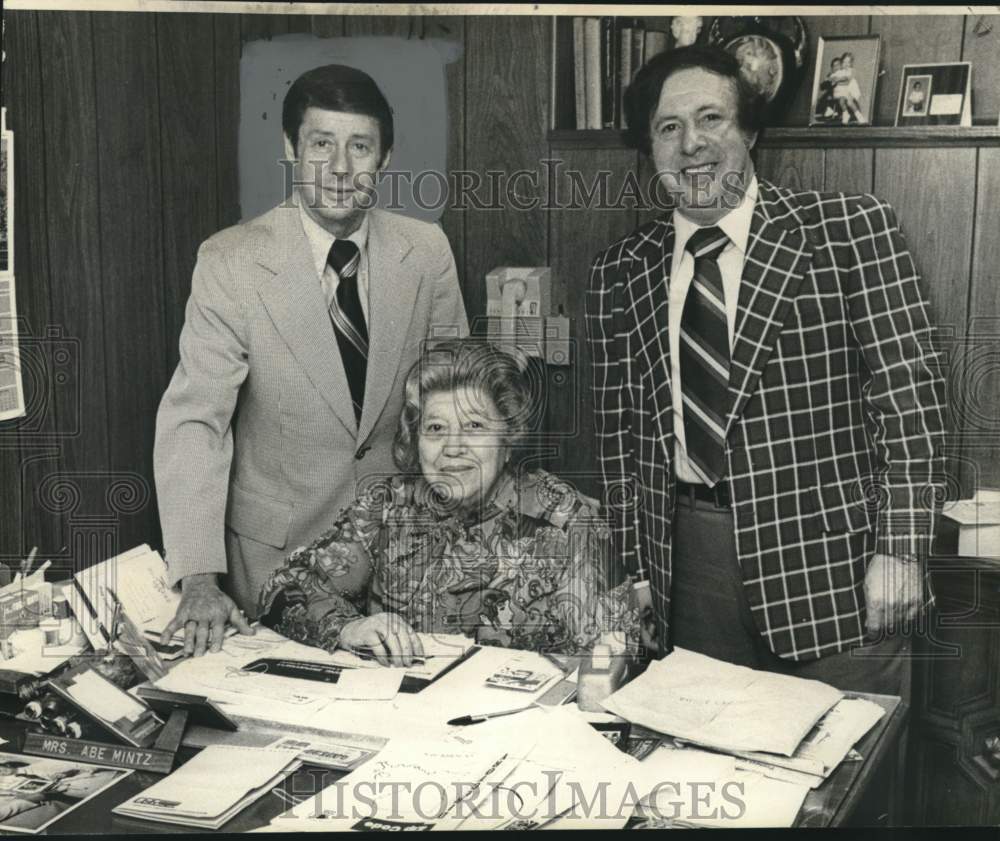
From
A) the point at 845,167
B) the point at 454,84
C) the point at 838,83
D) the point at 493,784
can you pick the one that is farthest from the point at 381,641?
the point at 838,83

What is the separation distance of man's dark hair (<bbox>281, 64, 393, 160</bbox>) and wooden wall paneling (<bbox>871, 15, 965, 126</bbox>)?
1.08 metres

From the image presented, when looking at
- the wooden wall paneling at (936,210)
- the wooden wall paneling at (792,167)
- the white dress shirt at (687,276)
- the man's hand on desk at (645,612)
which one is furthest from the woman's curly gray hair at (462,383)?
the wooden wall paneling at (936,210)

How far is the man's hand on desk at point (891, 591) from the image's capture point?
2434mm

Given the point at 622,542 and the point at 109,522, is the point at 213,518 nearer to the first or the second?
the point at 109,522

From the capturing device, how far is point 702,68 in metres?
2.33

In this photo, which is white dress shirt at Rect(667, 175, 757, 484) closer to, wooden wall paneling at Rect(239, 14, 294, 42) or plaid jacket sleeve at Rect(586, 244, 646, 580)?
plaid jacket sleeve at Rect(586, 244, 646, 580)

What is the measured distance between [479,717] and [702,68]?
1450 mm

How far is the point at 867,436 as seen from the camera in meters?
2.40

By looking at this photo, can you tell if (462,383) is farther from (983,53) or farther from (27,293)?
(983,53)

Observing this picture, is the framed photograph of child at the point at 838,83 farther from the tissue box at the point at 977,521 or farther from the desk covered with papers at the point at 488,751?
the desk covered with papers at the point at 488,751

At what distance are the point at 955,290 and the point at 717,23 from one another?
0.78 m

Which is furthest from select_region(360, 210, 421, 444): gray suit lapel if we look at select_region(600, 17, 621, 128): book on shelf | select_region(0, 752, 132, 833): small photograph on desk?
select_region(0, 752, 132, 833): small photograph on desk

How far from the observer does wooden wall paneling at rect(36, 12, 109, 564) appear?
92.7 inches

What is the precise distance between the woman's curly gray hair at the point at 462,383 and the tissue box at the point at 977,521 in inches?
39.4
